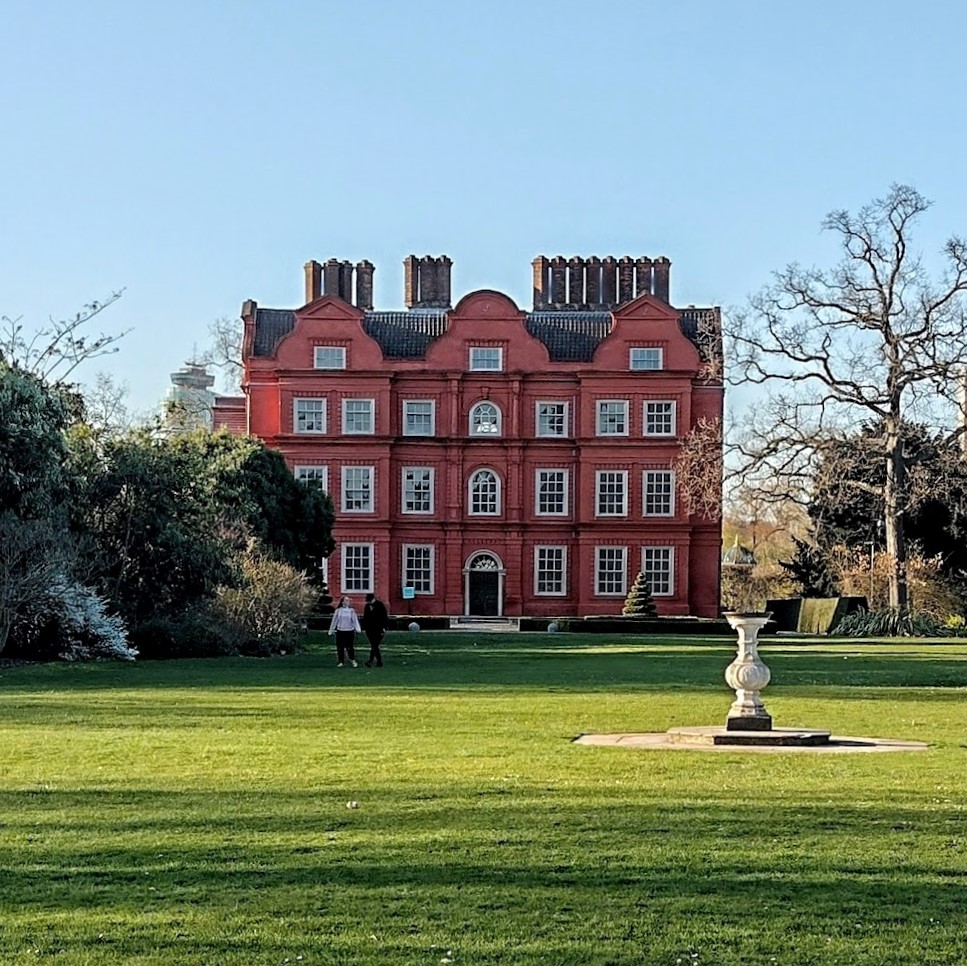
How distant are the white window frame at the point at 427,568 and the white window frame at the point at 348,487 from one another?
7.12 feet

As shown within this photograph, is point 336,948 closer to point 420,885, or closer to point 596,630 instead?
point 420,885

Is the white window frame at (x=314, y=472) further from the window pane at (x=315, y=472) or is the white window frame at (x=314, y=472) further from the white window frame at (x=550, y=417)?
the white window frame at (x=550, y=417)

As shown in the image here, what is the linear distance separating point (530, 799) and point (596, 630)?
161 feet

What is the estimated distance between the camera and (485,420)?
7075 centimetres

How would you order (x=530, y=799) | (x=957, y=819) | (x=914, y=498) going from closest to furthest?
(x=957, y=819)
(x=530, y=799)
(x=914, y=498)

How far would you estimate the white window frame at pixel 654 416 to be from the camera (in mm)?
69625

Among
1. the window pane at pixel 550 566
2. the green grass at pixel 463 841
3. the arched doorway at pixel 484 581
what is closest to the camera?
the green grass at pixel 463 841

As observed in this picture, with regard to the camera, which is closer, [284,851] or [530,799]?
[284,851]

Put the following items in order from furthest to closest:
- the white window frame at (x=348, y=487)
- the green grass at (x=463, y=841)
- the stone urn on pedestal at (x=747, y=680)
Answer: the white window frame at (x=348, y=487), the stone urn on pedestal at (x=747, y=680), the green grass at (x=463, y=841)

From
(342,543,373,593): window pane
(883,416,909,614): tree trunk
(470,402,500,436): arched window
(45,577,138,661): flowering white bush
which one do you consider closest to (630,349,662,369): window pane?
(470,402,500,436): arched window

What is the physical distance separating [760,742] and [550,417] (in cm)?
5427

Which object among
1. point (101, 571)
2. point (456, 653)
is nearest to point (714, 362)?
point (456, 653)

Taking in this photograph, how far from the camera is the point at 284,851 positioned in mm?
9867

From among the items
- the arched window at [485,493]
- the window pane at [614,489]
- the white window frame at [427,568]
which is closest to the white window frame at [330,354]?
the arched window at [485,493]
